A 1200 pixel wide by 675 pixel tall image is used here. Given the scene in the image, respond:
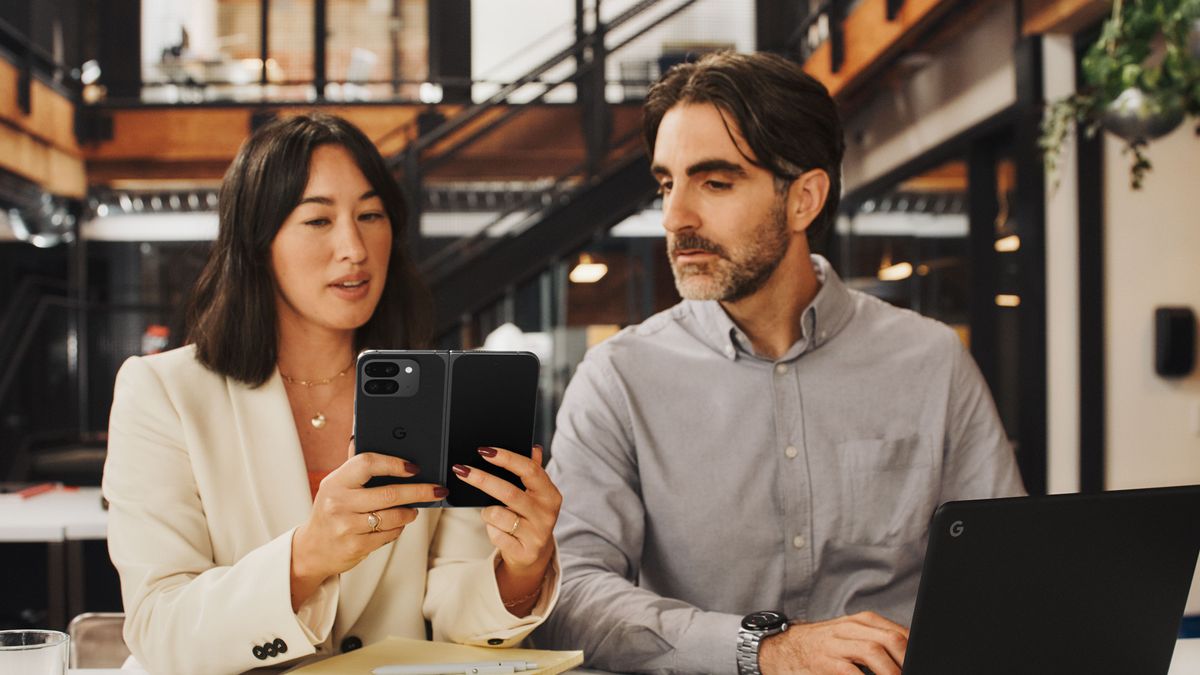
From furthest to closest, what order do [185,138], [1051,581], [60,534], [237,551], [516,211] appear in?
[185,138]
[516,211]
[60,534]
[237,551]
[1051,581]

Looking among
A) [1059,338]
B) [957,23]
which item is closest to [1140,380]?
[1059,338]

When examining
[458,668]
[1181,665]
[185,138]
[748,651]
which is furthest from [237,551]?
[185,138]

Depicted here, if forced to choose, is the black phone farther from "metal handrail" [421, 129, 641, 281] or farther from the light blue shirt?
"metal handrail" [421, 129, 641, 281]

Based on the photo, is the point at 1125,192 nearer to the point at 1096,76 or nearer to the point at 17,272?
the point at 1096,76

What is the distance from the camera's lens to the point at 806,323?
6.48ft

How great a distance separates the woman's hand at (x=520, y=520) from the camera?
1.31m

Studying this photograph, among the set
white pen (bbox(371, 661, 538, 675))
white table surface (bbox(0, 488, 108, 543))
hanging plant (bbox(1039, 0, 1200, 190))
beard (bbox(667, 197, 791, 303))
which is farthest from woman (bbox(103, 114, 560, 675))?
hanging plant (bbox(1039, 0, 1200, 190))

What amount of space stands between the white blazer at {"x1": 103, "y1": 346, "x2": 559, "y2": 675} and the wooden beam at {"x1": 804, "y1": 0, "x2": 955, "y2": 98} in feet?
11.3

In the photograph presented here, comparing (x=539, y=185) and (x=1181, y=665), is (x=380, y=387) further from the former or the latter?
(x=539, y=185)

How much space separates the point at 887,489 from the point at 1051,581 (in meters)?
0.81

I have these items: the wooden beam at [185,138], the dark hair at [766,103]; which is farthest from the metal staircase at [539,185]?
the dark hair at [766,103]

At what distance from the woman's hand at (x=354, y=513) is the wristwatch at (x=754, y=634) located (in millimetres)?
468

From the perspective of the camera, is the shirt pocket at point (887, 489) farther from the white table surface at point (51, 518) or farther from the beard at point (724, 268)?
the white table surface at point (51, 518)

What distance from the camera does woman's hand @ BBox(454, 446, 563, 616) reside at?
1311mm
